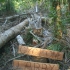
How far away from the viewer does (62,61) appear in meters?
6.30

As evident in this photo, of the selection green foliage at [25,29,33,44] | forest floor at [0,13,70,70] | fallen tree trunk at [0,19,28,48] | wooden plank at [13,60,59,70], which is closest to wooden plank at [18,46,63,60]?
forest floor at [0,13,70,70]

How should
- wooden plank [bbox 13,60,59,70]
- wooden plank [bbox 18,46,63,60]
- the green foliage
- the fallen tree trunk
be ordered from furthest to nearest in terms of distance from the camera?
1. the green foliage
2. the fallen tree trunk
3. wooden plank [bbox 18,46,63,60]
4. wooden plank [bbox 13,60,59,70]

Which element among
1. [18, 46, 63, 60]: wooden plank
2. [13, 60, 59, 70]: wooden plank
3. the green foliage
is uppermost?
the green foliage

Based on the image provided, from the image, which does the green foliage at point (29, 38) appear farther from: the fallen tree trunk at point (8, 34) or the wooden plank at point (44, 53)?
the wooden plank at point (44, 53)

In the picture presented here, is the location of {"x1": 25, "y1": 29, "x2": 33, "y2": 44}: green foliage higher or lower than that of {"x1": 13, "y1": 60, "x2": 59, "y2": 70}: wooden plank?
higher

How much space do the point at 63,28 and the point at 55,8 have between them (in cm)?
75

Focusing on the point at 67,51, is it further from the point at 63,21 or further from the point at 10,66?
the point at 10,66

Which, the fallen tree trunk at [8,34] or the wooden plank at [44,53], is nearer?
the wooden plank at [44,53]

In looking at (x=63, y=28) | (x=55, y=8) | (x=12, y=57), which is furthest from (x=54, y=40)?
(x=12, y=57)

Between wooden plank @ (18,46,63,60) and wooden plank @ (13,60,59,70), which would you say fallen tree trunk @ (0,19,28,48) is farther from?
wooden plank @ (13,60,59,70)

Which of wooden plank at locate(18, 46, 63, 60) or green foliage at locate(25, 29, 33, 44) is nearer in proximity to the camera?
wooden plank at locate(18, 46, 63, 60)

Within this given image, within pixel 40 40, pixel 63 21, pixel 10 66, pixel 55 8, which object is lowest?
pixel 10 66

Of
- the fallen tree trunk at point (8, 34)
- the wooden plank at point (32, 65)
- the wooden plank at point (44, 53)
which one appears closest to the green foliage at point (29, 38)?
the fallen tree trunk at point (8, 34)

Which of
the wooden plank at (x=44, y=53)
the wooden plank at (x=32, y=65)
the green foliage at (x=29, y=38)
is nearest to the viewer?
the wooden plank at (x=32, y=65)
